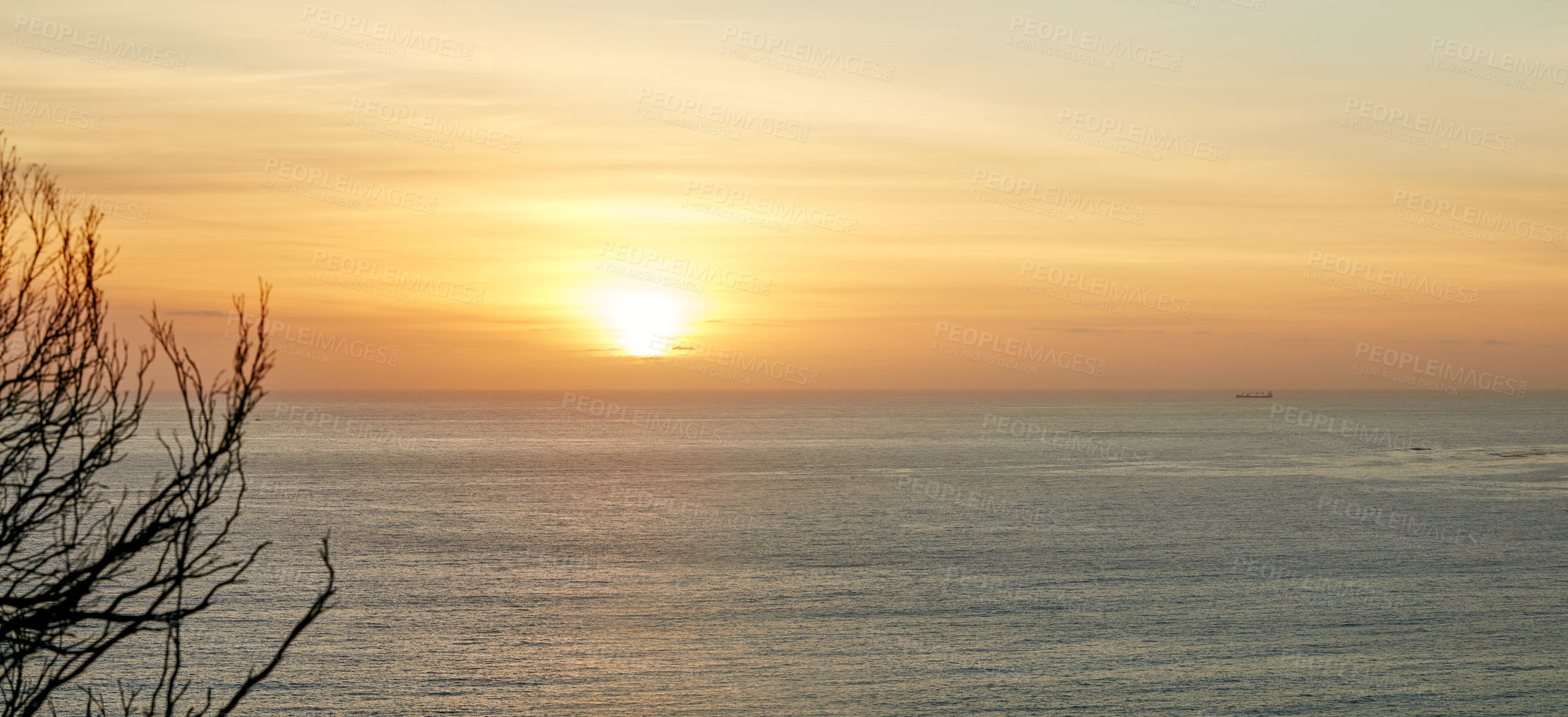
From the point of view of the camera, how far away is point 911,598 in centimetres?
6191

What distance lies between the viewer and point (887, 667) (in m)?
48.8

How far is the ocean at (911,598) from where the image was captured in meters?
45.4

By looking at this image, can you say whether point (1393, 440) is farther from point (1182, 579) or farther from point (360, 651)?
point (360, 651)

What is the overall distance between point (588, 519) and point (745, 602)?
121ft

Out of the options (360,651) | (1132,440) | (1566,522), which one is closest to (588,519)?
(360,651)

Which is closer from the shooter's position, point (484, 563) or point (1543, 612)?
point (1543, 612)

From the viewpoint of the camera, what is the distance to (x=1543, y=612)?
57375 millimetres

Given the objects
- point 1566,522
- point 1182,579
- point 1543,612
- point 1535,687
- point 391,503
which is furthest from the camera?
point 391,503

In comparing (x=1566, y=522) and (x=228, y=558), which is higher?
(x=1566, y=522)

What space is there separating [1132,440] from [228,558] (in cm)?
15492

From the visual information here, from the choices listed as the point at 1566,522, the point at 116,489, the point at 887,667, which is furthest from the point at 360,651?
the point at 1566,522

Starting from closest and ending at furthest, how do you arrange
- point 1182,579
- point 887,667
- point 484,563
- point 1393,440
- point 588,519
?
point 887,667
point 1182,579
point 484,563
point 588,519
point 1393,440

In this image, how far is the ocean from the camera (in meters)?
45.4

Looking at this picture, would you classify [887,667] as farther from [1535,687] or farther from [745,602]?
[1535,687]
